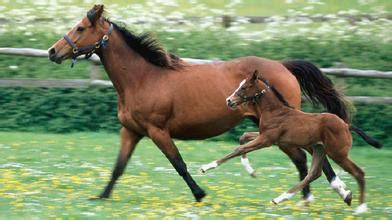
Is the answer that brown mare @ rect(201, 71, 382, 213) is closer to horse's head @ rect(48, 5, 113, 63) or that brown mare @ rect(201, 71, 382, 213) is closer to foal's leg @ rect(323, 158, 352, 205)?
foal's leg @ rect(323, 158, 352, 205)

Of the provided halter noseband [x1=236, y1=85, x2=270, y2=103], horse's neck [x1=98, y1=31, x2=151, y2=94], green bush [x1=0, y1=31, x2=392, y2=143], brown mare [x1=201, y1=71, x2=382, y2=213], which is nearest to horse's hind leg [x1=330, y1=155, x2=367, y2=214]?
brown mare [x1=201, y1=71, x2=382, y2=213]

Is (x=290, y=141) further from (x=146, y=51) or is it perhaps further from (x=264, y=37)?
(x=264, y=37)

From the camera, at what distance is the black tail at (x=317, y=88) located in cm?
1084

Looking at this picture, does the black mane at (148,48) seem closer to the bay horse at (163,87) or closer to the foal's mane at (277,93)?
the bay horse at (163,87)

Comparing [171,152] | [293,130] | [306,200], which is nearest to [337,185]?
[306,200]

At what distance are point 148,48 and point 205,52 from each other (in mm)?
7063

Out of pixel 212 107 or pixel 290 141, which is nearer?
pixel 290 141

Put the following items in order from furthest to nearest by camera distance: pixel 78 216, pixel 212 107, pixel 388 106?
pixel 388 106 → pixel 212 107 → pixel 78 216

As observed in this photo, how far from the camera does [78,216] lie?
9.08 m

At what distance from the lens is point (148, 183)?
11.8 metres

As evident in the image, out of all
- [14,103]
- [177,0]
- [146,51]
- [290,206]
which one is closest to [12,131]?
[14,103]

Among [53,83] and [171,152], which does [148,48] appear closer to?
[171,152]

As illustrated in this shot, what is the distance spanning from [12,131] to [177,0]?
10.7 m

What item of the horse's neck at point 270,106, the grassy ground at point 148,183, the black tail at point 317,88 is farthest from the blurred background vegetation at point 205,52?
the horse's neck at point 270,106
